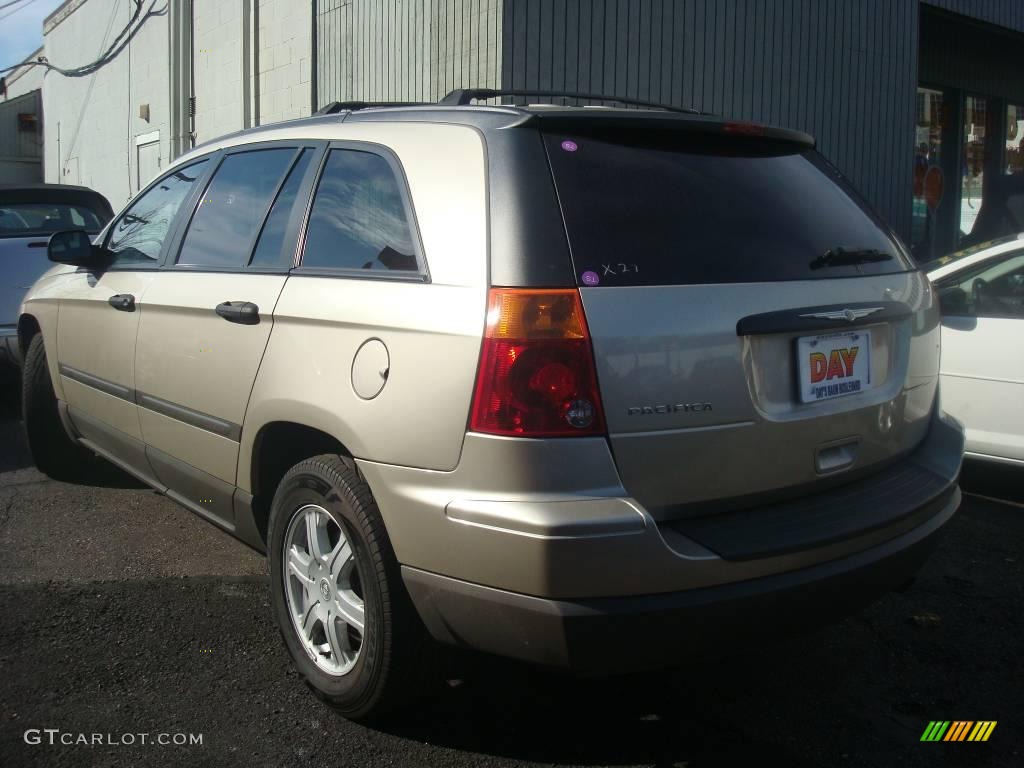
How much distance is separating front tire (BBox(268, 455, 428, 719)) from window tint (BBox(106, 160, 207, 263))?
1.58 metres

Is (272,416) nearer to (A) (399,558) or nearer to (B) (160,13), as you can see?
(A) (399,558)

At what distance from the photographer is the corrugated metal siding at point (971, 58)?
46.2ft

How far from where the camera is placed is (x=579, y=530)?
223 centimetres

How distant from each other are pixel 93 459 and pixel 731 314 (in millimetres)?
4172

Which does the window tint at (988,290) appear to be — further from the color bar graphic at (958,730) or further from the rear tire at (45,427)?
the rear tire at (45,427)

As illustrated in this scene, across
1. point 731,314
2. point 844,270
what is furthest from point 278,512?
point 844,270

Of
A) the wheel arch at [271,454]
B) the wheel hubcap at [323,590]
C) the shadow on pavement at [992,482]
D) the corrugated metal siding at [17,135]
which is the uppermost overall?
the corrugated metal siding at [17,135]

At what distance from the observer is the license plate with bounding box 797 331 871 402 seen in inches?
103

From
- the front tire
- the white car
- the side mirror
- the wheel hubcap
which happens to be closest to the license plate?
the front tire

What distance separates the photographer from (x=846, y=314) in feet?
8.89

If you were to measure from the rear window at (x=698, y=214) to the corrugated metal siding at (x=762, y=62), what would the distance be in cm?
549

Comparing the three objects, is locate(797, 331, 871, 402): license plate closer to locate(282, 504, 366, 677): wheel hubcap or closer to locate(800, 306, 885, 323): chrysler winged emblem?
Answer: locate(800, 306, 885, 323): chrysler winged emblem

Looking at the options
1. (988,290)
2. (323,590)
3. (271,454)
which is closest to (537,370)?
(323,590)

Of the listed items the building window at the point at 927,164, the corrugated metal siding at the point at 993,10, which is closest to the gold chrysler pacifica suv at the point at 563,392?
the corrugated metal siding at the point at 993,10
